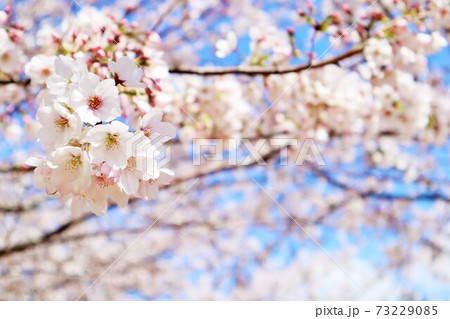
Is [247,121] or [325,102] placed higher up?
[325,102]

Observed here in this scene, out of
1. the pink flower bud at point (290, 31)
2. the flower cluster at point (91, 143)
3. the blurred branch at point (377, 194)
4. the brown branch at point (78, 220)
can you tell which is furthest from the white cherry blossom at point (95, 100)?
the blurred branch at point (377, 194)

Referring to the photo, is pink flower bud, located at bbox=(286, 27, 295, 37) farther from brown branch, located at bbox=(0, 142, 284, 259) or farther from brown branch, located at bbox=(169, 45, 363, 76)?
brown branch, located at bbox=(0, 142, 284, 259)

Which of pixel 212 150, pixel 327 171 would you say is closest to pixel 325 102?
pixel 212 150

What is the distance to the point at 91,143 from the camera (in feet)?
3.82

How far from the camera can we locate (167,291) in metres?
6.92

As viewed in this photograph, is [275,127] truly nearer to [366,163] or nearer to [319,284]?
[366,163]

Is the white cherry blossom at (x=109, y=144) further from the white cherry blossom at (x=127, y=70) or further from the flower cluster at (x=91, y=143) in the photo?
the white cherry blossom at (x=127, y=70)

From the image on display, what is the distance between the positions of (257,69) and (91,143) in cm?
127

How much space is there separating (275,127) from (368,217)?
310 centimetres

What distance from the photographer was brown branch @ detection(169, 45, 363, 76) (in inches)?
82.5

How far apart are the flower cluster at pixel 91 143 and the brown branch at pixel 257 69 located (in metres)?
0.85

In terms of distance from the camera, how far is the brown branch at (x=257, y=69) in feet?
6.88

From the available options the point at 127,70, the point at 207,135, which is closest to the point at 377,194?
the point at 207,135

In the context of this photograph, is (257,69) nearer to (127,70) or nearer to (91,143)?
(127,70)
